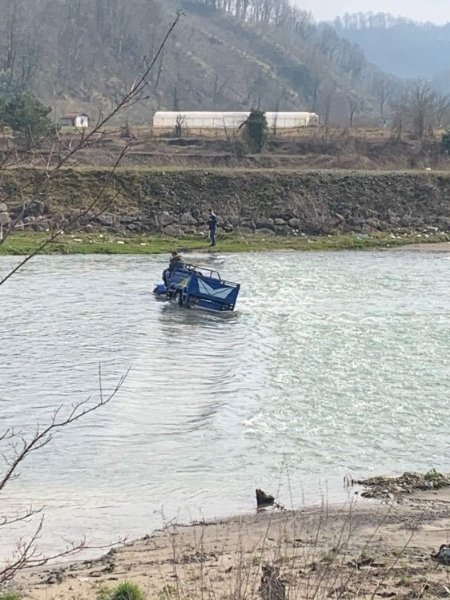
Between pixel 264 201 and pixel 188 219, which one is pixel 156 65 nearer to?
pixel 264 201

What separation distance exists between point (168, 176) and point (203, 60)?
110 metres

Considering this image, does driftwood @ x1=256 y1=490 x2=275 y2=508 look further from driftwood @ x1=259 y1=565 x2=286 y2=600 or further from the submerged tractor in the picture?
the submerged tractor

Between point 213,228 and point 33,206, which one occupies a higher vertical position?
point 33,206

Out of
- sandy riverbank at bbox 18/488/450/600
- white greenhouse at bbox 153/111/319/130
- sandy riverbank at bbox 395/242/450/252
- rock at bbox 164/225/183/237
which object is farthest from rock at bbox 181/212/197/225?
white greenhouse at bbox 153/111/319/130

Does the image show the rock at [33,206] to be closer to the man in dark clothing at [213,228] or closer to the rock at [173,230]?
the rock at [173,230]

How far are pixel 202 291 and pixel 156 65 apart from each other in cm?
12173

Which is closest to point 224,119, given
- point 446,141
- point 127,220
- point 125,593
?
point 446,141

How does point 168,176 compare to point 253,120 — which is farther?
point 253,120

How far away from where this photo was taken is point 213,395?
677 inches

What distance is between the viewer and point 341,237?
46.9 metres

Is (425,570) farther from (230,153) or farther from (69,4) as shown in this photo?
(69,4)

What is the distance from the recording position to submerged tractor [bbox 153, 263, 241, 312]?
26203 mm

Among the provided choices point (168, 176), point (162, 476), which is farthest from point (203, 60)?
point (162, 476)

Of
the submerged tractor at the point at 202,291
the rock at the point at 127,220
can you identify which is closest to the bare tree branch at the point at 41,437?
the submerged tractor at the point at 202,291
